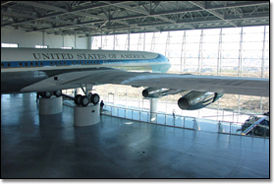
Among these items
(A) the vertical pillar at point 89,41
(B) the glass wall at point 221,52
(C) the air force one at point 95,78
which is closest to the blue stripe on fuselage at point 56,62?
(C) the air force one at point 95,78

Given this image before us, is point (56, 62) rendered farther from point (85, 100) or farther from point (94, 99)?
point (94, 99)

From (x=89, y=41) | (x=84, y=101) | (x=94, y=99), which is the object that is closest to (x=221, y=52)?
(x=94, y=99)

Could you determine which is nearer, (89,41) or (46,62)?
(46,62)

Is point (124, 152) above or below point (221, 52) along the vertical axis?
below

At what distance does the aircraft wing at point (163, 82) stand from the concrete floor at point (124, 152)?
9.19 feet

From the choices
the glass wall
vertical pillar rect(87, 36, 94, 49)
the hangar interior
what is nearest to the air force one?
the hangar interior

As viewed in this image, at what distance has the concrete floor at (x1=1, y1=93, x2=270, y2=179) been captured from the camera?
768 cm

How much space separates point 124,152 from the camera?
9.45 meters

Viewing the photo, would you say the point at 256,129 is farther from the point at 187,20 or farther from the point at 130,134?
the point at 187,20

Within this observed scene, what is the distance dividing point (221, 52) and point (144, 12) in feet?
31.7

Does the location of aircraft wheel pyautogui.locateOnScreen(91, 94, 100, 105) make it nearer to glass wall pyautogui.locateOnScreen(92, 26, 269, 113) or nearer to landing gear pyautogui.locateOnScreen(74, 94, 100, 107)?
landing gear pyautogui.locateOnScreen(74, 94, 100, 107)

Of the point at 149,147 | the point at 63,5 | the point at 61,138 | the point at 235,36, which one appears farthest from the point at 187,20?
the point at 61,138

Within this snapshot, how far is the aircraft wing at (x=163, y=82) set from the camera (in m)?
6.49

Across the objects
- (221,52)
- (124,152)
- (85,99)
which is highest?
(221,52)
